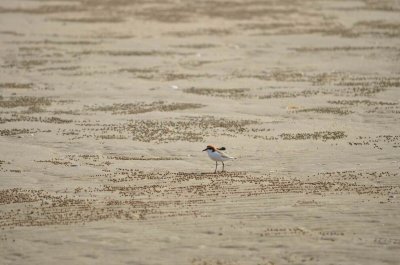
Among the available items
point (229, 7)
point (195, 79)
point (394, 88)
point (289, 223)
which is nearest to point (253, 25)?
point (229, 7)

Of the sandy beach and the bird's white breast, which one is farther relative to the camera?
the bird's white breast

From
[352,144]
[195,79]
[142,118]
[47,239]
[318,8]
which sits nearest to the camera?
[47,239]

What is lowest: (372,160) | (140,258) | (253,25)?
(140,258)

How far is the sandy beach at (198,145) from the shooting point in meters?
10.8

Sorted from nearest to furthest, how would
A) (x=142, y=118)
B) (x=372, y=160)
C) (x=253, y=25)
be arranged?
(x=372, y=160) → (x=142, y=118) → (x=253, y=25)

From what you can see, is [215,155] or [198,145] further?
[198,145]

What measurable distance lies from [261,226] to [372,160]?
4.48m

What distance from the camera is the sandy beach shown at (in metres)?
10.8

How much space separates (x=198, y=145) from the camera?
16.4 metres

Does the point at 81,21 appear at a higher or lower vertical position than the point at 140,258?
higher

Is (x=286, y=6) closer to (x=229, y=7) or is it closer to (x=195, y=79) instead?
(x=229, y=7)

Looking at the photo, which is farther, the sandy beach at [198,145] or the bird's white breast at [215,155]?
the bird's white breast at [215,155]

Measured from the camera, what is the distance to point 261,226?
11.2m

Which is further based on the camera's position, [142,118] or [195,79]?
[195,79]
